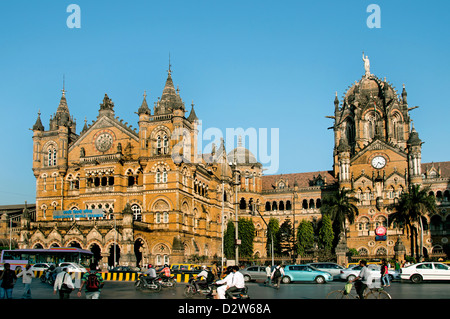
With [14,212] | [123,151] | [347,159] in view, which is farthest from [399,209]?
[14,212]

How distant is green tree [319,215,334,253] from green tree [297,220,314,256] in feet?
4.44

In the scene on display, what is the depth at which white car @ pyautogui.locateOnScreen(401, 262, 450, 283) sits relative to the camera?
33250mm

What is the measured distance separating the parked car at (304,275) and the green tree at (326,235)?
33990 mm

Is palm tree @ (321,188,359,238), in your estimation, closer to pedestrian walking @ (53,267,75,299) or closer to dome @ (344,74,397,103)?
dome @ (344,74,397,103)

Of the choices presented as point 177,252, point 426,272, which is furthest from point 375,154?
point 426,272

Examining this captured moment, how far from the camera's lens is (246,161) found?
84.2 m

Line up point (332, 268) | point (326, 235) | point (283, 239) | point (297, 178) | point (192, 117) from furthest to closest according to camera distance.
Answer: point (297, 178), point (283, 239), point (326, 235), point (192, 117), point (332, 268)

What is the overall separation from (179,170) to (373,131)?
3808 cm

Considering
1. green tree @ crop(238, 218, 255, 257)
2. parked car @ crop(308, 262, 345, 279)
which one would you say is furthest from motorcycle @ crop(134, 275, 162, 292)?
green tree @ crop(238, 218, 255, 257)

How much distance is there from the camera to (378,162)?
73.6m

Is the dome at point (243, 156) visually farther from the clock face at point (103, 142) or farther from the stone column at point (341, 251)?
the clock face at point (103, 142)

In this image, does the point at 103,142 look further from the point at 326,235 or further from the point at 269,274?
the point at 269,274

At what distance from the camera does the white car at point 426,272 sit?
33.2m

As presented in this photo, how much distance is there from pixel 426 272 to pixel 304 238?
36.6 meters
